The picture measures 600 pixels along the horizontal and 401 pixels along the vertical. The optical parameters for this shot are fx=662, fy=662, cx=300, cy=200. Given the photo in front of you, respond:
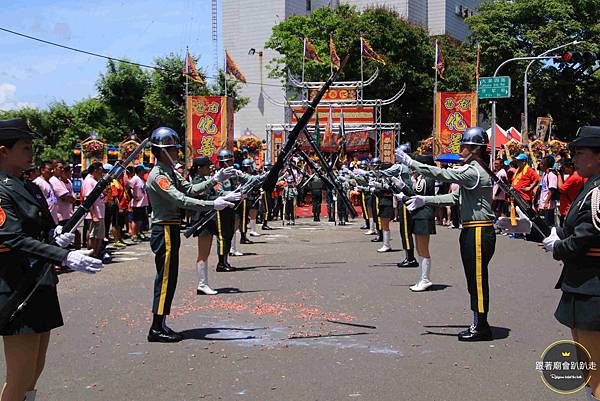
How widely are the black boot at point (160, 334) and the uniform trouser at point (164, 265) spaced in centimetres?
10

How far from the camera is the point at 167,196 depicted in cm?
733

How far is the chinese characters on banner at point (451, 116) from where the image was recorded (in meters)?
28.1

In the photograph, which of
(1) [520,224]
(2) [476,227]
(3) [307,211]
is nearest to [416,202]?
(2) [476,227]

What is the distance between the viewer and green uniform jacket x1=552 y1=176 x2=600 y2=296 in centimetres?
432

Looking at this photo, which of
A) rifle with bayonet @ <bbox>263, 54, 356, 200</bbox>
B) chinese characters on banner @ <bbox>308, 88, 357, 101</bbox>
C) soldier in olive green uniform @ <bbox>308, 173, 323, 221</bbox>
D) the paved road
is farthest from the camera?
chinese characters on banner @ <bbox>308, 88, 357, 101</bbox>

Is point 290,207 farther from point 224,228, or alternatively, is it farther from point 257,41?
point 257,41

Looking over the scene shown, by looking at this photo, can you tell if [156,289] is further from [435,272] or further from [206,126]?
[206,126]

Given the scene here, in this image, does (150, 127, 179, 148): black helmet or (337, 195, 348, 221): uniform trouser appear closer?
(150, 127, 179, 148): black helmet

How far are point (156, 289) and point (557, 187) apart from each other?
11418mm

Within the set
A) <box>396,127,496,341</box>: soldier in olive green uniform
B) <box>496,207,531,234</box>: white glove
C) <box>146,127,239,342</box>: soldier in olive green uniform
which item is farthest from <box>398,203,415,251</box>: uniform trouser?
<box>496,207,531,234</box>: white glove

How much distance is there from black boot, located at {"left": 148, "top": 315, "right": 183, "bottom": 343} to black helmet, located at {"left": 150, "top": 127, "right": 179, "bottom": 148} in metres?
1.92

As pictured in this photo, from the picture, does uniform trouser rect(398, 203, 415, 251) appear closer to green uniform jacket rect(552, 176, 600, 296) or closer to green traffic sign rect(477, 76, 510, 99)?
green uniform jacket rect(552, 176, 600, 296)

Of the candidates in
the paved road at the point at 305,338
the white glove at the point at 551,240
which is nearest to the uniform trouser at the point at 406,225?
the paved road at the point at 305,338

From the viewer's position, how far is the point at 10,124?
4.34 meters
